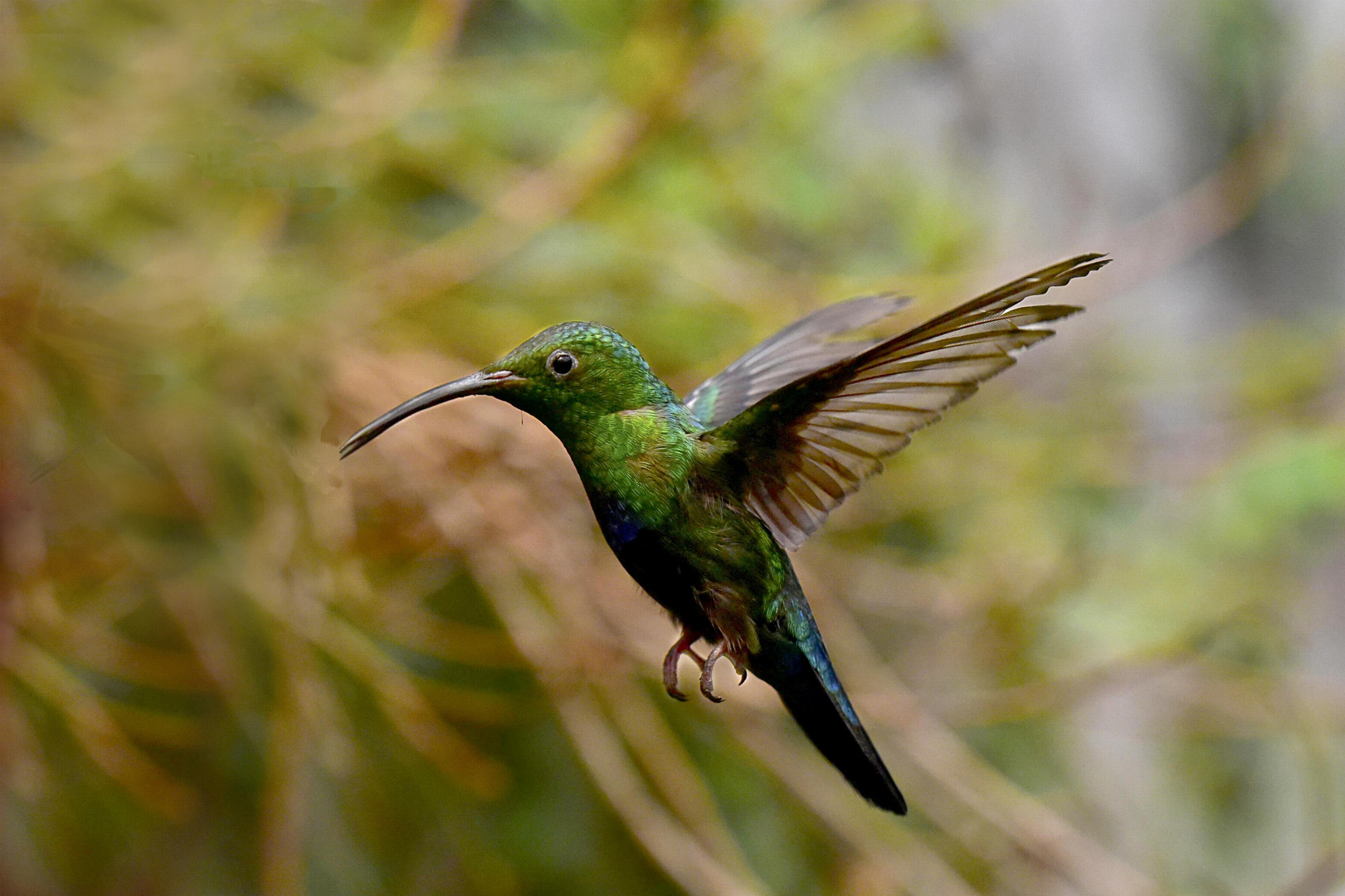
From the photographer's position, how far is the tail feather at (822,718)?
40 cm

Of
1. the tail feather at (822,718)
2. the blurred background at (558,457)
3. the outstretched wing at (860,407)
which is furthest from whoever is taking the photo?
the blurred background at (558,457)

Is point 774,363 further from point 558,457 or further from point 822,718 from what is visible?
point 558,457

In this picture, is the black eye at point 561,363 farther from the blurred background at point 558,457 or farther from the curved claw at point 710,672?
the blurred background at point 558,457

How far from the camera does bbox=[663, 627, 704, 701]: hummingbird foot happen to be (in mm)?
349

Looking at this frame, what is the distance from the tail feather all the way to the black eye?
0.42 ft

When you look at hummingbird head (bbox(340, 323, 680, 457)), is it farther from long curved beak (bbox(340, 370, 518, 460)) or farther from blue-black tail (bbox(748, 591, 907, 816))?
blue-black tail (bbox(748, 591, 907, 816))

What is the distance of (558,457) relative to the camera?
797 mm

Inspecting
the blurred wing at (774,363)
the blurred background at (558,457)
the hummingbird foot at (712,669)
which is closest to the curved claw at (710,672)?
the hummingbird foot at (712,669)

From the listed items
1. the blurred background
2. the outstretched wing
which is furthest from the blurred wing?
the blurred background

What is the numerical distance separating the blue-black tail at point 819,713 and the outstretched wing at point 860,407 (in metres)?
0.05

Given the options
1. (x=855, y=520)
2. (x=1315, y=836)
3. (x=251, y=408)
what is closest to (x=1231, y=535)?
(x=855, y=520)

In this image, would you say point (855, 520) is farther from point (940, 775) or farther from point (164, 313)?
Answer: point (164, 313)

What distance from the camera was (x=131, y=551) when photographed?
1.25 m

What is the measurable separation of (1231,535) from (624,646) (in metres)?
1.03
